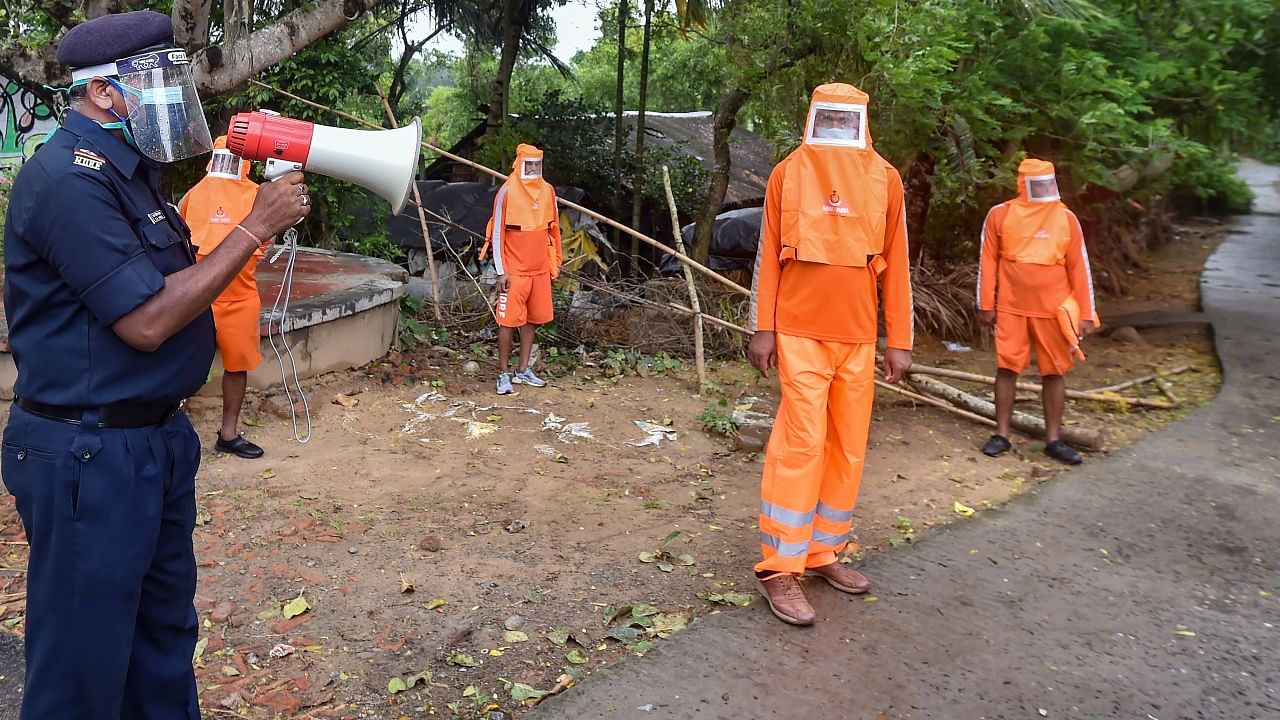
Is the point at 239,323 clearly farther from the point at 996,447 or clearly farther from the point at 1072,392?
the point at 1072,392

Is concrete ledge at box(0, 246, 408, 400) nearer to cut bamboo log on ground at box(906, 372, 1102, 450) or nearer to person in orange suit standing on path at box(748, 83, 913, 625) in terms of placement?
person in orange suit standing on path at box(748, 83, 913, 625)

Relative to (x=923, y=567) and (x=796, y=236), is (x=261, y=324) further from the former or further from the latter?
(x=923, y=567)

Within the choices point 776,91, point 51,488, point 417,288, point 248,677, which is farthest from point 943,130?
point 51,488

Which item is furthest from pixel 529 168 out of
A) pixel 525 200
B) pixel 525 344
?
pixel 525 344

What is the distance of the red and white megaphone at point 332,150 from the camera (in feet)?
8.63

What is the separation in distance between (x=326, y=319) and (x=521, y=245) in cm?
161

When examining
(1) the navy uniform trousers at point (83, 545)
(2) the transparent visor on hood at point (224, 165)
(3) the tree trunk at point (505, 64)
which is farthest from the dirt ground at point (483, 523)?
(3) the tree trunk at point (505, 64)

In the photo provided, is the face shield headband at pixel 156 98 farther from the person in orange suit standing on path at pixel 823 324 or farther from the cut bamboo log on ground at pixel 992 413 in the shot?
the cut bamboo log on ground at pixel 992 413

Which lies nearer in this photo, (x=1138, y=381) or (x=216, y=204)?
(x=216, y=204)

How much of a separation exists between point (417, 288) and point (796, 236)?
287 inches

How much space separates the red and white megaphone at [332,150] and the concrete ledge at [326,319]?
11.9ft

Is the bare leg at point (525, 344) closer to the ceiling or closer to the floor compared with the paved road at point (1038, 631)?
closer to the ceiling

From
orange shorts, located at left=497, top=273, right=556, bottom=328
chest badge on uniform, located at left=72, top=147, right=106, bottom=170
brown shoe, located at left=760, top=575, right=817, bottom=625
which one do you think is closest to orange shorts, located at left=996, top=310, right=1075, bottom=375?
brown shoe, located at left=760, top=575, right=817, bottom=625

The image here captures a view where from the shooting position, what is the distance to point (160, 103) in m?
2.27
